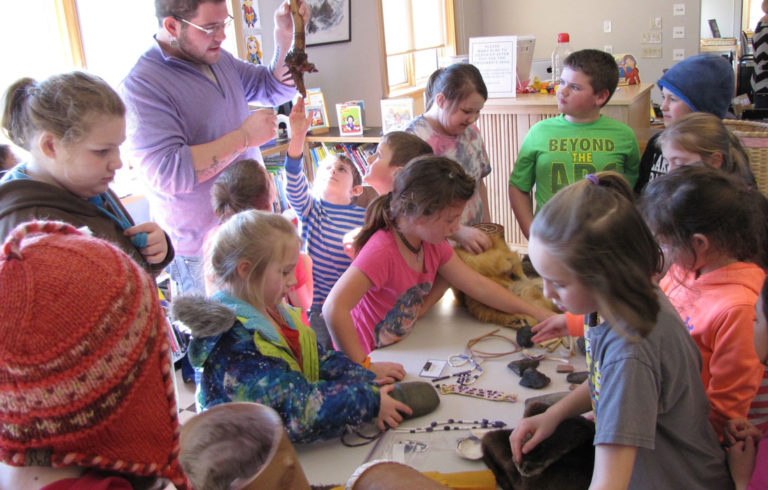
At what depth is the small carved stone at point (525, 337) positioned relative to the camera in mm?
1523

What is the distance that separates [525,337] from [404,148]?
0.81m

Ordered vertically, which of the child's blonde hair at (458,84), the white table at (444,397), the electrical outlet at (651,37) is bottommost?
the white table at (444,397)

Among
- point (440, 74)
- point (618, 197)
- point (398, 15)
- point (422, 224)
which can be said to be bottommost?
point (422, 224)

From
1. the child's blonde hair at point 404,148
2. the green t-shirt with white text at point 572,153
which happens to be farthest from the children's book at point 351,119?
the child's blonde hair at point 404,148

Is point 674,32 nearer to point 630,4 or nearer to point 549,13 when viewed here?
point 630,4

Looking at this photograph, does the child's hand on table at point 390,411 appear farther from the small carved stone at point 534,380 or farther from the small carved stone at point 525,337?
the small carved stone at point 525,337

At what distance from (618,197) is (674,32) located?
6.92 metres

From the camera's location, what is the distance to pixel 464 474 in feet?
3.52

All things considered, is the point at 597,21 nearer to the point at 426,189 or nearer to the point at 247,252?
the point at 426,189

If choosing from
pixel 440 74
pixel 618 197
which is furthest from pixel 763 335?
pixel 440 74

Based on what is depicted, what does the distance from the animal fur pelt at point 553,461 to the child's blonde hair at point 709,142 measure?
3.49 ft

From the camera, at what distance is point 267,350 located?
1.18 meters

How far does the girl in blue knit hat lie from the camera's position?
220 centimetres

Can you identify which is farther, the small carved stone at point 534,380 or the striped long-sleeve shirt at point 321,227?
the striped long-sleeve shirt at point 321,227
